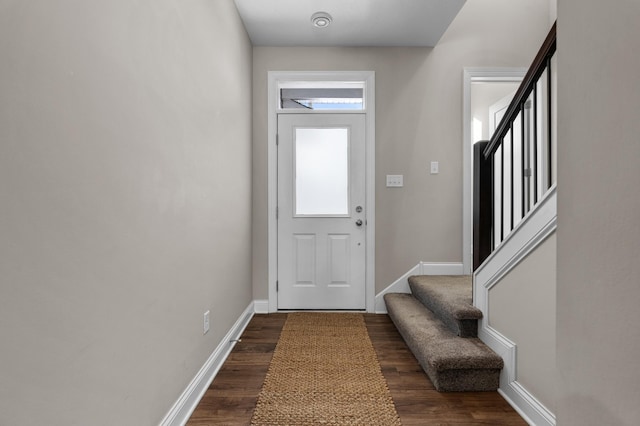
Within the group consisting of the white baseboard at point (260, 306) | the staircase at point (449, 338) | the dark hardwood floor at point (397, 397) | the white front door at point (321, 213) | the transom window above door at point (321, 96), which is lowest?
the dark hardwood floor at point (397, 397)

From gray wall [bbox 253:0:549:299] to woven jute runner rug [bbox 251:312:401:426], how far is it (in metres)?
→ 0.93

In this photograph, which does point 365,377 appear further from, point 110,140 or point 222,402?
point 110,140

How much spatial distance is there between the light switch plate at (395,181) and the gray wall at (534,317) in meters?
1.52

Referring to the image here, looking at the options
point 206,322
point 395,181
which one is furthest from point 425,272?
point 206,322

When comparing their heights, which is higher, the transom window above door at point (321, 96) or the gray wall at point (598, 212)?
the transom window above door at point (321, 96)

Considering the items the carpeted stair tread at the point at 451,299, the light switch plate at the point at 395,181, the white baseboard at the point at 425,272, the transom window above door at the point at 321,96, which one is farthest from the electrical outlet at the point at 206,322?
the transom window above door at the point at 321,96

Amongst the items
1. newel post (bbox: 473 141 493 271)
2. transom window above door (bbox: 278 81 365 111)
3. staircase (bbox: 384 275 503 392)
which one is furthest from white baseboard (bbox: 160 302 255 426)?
transom window above door (bbox: 278 81 365 111)

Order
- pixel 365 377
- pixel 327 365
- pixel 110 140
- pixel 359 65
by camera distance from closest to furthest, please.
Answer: pixel 110 140
pixel 365 377
pixel 327 365
pixel 359 65

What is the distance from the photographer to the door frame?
3209 mm

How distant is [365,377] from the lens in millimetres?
1987

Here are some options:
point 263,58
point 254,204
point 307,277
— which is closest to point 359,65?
point 263,58

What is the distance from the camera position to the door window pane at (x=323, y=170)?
3254mm

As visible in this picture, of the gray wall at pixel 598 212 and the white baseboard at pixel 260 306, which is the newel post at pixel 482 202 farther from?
the white baseboard at pixel 260 306

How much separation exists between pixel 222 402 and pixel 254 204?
1.83m
